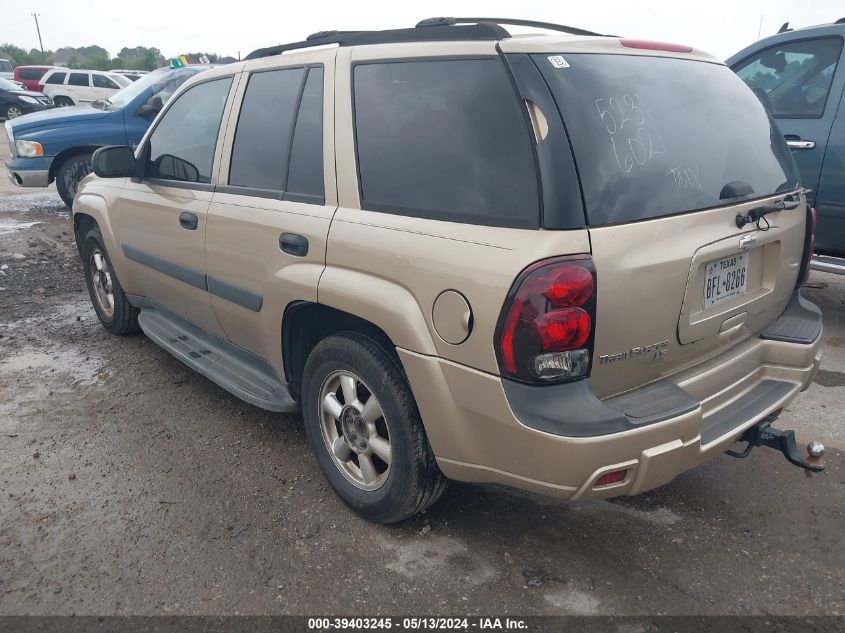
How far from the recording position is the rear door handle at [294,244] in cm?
269

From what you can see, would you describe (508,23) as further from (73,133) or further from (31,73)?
(31,73)

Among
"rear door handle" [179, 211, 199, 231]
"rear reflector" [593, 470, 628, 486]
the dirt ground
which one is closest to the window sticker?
"rear reflector" [593, 470, 628, 486]

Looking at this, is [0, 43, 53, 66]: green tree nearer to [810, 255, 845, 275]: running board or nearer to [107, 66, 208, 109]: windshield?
[107, 66, 208, 109]: windshield

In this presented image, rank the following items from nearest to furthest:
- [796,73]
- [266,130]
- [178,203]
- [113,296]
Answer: [266,130] < [178,203] < [113,296] < [796,73]

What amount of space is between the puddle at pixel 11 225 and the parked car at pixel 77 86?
642 inches

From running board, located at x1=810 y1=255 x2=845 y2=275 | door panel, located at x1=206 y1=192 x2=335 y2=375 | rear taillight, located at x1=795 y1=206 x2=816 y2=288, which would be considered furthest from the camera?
running board, located at x1=810 y1=255 x2=845 y2=275

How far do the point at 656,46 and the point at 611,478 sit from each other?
159 centimetres

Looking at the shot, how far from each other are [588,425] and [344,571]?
3.64 ft

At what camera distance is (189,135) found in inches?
145

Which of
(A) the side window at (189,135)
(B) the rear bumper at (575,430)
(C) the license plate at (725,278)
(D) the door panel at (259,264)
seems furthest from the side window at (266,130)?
(C) the license plate at (725,278)

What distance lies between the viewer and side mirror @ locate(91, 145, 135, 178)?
12.2ft

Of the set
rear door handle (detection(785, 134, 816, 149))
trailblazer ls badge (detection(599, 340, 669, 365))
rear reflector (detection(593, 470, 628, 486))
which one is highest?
rear door handle (detection(785, 134, 816, 149))

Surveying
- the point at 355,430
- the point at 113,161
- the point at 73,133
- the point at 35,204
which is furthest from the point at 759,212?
the point at 35,204

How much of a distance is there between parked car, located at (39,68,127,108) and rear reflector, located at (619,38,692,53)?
2437 cm
